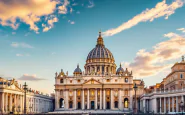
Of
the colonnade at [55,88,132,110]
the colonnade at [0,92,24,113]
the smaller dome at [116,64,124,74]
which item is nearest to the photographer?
the colonnade at [0,92,24,113]

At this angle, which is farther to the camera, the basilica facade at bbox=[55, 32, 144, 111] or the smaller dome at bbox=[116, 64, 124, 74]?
the smaller dome at bbox=[116, 64, 124, 74]

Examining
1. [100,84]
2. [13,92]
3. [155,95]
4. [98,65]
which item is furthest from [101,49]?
[13,92]

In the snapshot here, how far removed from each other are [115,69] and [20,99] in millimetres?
60424

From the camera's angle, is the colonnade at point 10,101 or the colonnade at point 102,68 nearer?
the colonnade at point 10,101

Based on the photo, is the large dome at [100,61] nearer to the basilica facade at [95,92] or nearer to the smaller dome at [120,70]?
the smaller dome at [120,70]

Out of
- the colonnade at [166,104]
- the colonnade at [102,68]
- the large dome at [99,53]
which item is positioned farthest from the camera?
the large dome at [99,53]

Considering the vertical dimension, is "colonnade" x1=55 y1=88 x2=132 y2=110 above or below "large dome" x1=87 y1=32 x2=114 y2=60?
below

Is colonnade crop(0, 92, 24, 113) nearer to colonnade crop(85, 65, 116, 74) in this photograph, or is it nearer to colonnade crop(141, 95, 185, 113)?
colonnade crop(141, 95, 185, 113)

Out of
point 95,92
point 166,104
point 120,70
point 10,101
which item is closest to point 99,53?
point 120,70

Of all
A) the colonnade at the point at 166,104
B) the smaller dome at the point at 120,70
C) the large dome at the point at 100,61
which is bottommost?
the colonnade at the point at 166,104

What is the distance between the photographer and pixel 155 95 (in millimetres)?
104500

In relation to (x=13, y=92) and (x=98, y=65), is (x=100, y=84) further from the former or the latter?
(x=13, y=92)

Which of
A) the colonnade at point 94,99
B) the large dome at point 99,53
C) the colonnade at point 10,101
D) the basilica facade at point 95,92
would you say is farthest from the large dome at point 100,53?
the colonnade at point 10,101

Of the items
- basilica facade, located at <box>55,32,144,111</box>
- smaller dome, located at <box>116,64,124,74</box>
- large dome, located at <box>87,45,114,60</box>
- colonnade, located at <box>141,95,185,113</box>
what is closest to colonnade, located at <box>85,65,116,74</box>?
smaller dome, located at <box>116,64,124,74</box>
